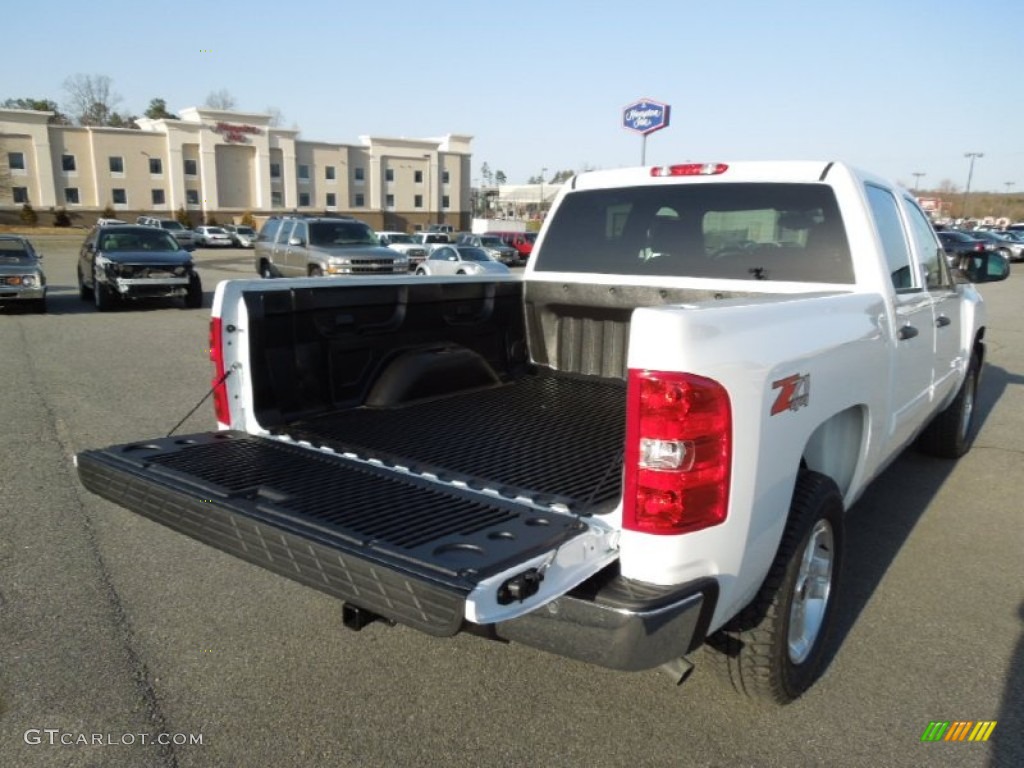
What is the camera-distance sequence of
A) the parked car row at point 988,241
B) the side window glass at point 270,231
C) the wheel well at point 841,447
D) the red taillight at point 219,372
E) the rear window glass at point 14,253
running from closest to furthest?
1. the wheel well at point 841,447
2. the red taillight at point 219,372
3. the rear window glass at point 14,253
4. the side window glass at point 270,231
5. the parked car row at point 988,241

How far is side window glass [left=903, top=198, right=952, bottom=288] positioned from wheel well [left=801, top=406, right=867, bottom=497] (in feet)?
4.51

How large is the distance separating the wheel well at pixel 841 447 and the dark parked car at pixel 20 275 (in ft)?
50.4

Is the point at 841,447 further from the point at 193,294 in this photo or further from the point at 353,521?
the point at 193,294

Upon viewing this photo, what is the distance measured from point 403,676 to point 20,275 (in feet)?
47.9

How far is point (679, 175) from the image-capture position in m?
4.08

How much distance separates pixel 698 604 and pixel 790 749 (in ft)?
2.88

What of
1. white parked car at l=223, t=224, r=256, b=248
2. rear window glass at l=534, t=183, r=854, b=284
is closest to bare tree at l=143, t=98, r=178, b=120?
white parked car at l=223, t=224, r=256, b=248

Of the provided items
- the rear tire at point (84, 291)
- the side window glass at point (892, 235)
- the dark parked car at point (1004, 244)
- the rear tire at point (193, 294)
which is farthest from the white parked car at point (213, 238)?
the side window glass at point (892, 235)

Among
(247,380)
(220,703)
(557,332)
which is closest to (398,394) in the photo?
(247,380)

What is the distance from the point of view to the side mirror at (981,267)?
514 centimetres

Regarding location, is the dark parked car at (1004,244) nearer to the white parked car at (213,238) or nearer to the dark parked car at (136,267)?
the dark parked car at (136,267)

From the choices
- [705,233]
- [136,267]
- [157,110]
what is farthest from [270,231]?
[157,110]

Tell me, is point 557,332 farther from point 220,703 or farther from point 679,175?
point 220,703

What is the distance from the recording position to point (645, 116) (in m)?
28.2
